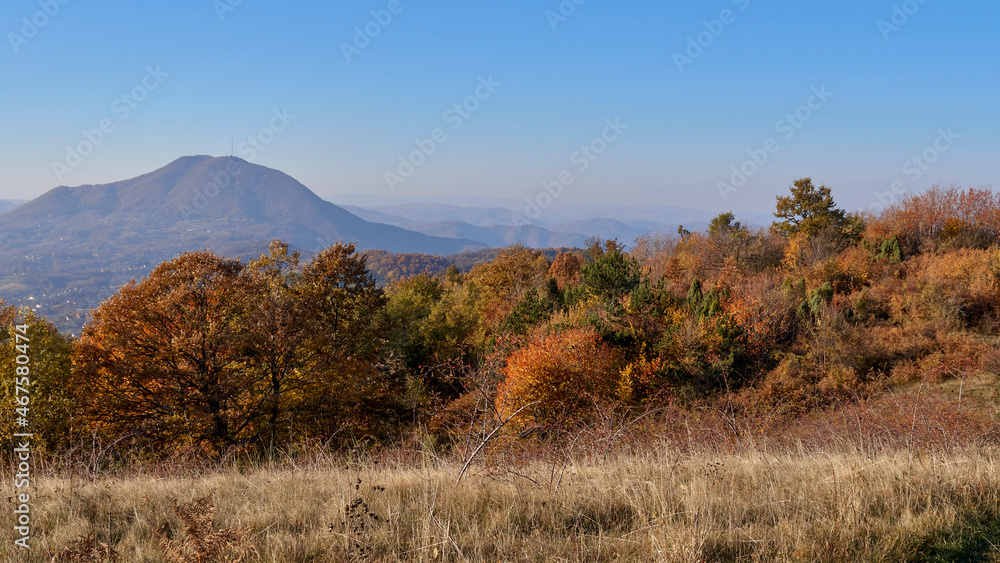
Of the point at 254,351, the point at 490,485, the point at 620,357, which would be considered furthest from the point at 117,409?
the point at 620,357

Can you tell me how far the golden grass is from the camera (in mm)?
3271

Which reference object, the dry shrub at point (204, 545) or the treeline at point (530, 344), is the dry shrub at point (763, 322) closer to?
the treeline at point (530, 344)

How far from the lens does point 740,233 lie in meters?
41.3

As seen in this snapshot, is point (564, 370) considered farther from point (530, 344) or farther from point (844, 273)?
point (844, 273)

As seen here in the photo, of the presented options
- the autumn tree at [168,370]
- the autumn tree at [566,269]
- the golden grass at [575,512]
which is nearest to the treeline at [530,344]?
the autumn tree at [168,370]

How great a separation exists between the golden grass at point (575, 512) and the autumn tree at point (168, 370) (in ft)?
42.7

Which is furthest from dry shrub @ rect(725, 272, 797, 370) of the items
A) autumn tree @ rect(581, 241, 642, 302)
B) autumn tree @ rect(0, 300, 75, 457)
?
autumn tree @ rect(0, 300, 75, 457)

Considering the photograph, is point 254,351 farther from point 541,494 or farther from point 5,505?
point 541,494

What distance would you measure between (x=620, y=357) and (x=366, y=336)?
13472 mm

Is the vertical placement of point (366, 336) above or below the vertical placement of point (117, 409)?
above

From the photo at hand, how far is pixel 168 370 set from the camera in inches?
666

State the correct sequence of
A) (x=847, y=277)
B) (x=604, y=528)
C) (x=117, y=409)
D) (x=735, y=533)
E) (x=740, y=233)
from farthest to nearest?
1. (x=740, y=233)
2. (x=847, y=277)
3. (x=117, y=409)
4. (x=604, y=528)
5. (x=735, y=533)

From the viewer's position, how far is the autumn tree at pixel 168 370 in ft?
54.3

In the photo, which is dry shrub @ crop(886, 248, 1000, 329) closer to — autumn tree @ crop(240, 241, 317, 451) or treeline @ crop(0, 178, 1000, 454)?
treeline @ crop(0, 178, 1000, 454)
